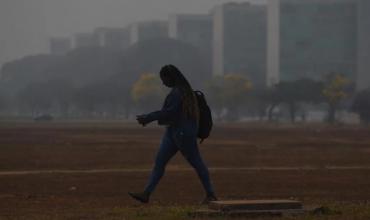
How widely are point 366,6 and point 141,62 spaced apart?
150 feet

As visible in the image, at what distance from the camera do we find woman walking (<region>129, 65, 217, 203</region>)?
1404cm

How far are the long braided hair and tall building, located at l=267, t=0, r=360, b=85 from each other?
569ft

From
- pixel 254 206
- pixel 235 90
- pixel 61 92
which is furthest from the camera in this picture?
pixel 61 92

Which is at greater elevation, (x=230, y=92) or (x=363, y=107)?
(x=363, y=107)

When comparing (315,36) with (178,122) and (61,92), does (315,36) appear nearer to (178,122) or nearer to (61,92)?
(61,92)

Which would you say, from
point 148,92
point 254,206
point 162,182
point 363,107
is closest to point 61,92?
point 148,92

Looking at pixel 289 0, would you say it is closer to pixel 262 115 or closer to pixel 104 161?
pixel 262 115

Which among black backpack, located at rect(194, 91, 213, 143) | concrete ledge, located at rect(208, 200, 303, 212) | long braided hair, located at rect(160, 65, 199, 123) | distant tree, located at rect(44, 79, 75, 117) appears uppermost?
long braided hair, located at rect(160, 65, 199, 123)

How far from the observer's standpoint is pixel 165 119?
1402 centimetres

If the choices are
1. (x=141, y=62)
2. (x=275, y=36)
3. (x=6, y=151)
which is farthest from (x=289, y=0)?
(x=6, y=151)

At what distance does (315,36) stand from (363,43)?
9320 mm

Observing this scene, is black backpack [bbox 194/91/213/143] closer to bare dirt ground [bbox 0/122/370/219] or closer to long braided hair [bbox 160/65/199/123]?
long braided hair [bbox 160/65/199/123]

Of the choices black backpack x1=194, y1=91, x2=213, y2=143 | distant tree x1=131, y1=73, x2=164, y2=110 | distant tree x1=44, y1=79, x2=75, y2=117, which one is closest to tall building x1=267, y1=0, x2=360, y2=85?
distant tree x1=131, y1=73, x2=164, y2=110

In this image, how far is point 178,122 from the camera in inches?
556
